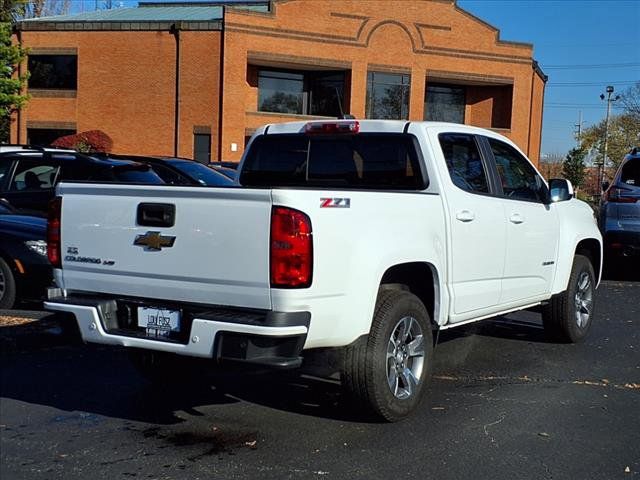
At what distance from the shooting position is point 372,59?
36.5 m

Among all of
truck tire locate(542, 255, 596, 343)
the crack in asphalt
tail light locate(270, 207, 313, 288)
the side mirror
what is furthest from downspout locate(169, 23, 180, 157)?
tail light locate(270, 207, 313, 288)

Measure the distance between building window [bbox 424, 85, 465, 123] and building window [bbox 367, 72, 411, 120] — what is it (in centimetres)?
244

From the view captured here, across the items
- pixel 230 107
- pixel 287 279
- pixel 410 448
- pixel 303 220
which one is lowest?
pixel 410 448

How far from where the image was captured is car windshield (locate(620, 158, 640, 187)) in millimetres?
11469

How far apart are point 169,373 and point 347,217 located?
2.29 metres

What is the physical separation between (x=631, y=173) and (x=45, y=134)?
30.6 metres

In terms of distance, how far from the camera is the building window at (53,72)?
35406 millimetres

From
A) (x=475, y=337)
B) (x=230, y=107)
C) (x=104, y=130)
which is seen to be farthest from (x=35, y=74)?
(x=475, y=337)

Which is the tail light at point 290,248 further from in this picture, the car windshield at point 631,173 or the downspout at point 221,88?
the downspout at point 221,88

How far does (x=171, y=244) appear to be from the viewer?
14.3ft

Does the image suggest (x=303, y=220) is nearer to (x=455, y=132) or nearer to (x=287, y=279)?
(x=287, y=279)

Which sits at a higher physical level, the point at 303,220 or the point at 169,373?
the point at 303,220

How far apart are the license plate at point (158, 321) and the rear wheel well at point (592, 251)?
15.3ft

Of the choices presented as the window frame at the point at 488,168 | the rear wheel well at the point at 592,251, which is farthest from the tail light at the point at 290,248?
the rear wheel well at the point at 592,251
